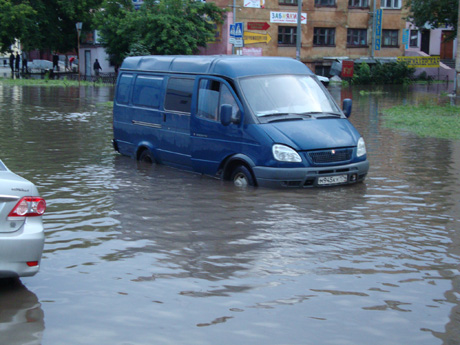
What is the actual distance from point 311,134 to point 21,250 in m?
6.11

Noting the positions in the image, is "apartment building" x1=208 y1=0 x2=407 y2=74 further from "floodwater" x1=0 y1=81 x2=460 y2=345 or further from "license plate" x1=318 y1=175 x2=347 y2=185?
"license plate" x1=318 y1=175 x2=347 y2=185

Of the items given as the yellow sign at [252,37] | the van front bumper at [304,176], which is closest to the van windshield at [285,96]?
the van front bumper at [304,176]

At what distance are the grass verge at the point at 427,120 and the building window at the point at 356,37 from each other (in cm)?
3082

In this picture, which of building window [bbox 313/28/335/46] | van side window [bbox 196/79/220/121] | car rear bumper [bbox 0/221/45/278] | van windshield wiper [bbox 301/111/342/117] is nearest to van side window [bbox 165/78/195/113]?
van side window [bbox 196/79/220/121]

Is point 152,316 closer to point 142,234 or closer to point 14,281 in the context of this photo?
point 14,281

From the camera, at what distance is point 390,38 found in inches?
2406

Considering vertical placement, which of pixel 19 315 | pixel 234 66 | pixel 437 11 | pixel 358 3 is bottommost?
pixel 19 315

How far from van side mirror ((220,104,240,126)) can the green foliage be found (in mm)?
44656

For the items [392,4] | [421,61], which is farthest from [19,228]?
[392,4]

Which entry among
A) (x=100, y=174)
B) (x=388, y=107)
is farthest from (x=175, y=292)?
(x=388, y=107)

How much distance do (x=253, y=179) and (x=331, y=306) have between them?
5443mm

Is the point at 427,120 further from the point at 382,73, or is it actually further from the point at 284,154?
the point at 382,73

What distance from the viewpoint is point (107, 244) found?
26.2ft

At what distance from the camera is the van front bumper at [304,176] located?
10.9 meters
